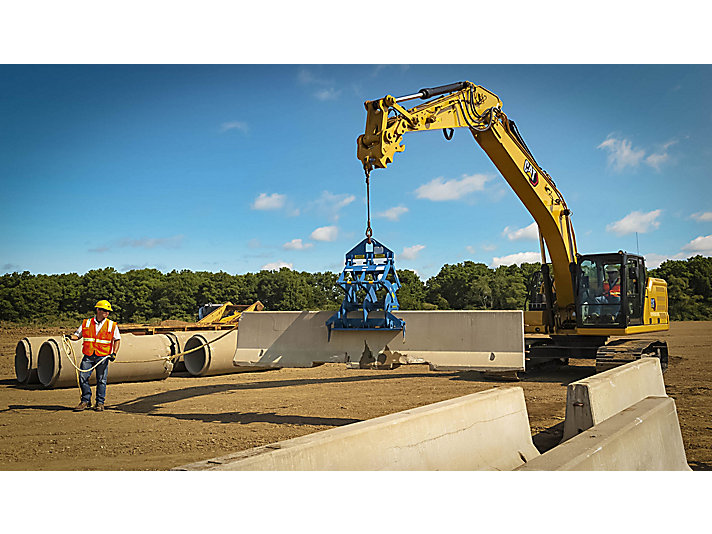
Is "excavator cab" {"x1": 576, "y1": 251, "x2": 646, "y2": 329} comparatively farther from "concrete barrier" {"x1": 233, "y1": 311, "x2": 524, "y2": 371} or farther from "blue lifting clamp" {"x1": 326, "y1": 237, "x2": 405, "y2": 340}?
"blue lifting clamp" {"x1": 326, "y1": 237, "x2": 405, "y2": 340}

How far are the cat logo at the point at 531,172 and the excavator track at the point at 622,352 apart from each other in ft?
11.6

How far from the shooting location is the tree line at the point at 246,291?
27.0 metres

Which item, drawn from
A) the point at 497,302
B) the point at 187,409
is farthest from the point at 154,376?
the point at 497,302

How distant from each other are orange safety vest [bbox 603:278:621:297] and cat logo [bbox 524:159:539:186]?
2.55 meters

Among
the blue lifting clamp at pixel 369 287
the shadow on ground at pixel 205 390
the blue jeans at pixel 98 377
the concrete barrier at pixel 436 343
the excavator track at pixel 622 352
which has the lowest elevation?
the shadow on ground at pixel 205 390

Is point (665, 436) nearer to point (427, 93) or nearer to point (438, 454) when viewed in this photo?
point (438, 454)

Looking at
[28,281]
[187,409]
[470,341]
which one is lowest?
[187,409]

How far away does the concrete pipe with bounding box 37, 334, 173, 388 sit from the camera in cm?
1148

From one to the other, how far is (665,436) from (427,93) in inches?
221

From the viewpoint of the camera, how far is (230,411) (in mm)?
9172

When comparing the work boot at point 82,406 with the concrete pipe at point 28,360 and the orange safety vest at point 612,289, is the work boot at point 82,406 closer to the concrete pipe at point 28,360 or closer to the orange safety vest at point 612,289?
the concrete pipe at point 28,360

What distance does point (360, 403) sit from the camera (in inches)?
384

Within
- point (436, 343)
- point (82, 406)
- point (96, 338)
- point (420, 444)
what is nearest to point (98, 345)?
point (96, 338)

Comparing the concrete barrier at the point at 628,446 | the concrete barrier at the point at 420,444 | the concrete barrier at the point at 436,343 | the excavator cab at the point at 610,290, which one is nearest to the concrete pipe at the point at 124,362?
the concrete barrier at the point at 436,343
